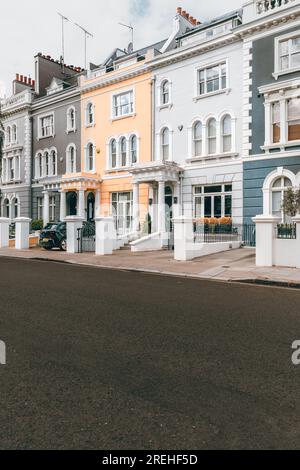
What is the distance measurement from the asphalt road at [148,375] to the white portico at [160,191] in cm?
1457

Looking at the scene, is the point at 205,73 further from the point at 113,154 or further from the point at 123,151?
the point at 113,154

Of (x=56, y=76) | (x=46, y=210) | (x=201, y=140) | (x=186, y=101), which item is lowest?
(x=46, y=210)

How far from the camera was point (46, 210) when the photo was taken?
30.0m

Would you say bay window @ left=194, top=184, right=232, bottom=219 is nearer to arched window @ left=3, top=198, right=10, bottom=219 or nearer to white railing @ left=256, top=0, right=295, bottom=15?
white railing @ left=256, top=0, right=295, bottom=15

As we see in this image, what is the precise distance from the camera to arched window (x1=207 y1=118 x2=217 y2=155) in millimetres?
21969

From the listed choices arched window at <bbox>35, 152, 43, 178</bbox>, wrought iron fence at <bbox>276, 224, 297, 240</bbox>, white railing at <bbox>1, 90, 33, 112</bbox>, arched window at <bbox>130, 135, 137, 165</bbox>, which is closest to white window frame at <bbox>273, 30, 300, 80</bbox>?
wrought iron fence at <bbox>276, 224, 297, 240</bbox>

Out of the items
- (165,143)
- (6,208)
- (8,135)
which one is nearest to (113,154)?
(165,143)

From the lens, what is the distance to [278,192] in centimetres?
1920

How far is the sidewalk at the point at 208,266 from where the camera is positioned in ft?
36.9

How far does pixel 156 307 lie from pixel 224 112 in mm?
16963

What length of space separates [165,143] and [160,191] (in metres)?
3.95

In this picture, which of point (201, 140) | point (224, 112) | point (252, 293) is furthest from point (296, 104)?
point (252, 293)

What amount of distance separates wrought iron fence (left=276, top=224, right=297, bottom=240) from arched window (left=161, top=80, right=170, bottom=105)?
1390 centimetres

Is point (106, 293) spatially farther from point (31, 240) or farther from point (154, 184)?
point (31, 240)
